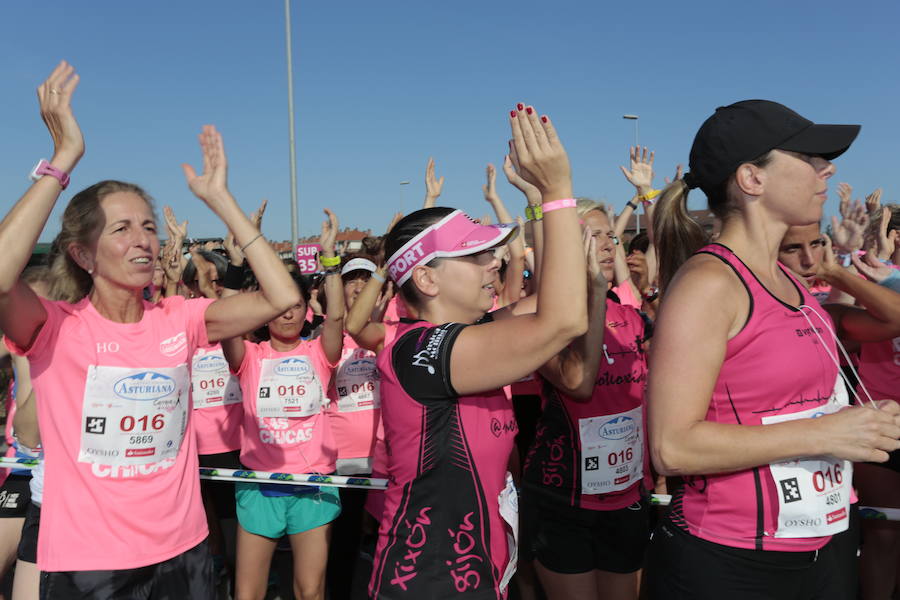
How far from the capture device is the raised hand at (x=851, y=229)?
4258mm

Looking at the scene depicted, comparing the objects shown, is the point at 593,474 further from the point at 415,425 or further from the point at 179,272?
the point at 179,272

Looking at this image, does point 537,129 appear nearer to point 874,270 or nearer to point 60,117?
point 60,117

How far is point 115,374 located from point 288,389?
178 centimetres

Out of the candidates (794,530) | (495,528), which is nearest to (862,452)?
(794,530)

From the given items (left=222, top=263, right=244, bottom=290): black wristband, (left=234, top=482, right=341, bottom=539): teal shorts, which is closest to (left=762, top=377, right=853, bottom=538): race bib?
(left=234, top=482, right=341, bottom=539): teal shorts

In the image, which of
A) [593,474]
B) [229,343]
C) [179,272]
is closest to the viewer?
[593,474]

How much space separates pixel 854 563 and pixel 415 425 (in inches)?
62.7

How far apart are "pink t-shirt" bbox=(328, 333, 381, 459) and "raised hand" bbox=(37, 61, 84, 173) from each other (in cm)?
265

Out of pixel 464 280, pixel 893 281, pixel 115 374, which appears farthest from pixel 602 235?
pixel 115 374

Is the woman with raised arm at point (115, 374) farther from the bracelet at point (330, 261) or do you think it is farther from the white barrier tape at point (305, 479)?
the bracelet at point (330, 261)

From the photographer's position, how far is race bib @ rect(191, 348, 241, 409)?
5.13 m

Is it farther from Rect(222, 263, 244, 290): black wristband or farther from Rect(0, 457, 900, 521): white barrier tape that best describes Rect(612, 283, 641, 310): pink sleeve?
Rect(222, 263, 244, 290): black wristband

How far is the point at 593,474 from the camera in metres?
3.20

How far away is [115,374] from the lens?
2500 millimetres
